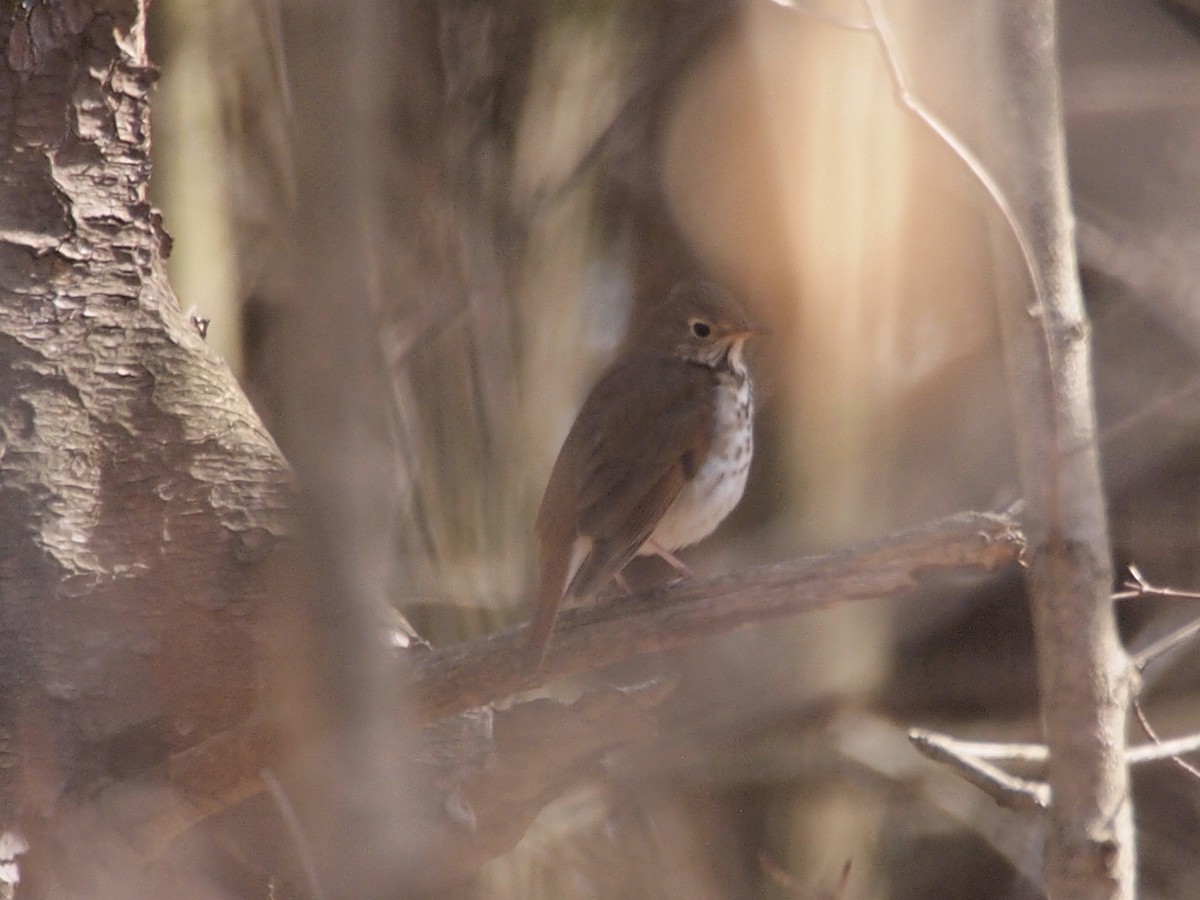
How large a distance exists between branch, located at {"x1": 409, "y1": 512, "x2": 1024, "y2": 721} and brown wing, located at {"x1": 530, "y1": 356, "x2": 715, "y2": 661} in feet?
0.64

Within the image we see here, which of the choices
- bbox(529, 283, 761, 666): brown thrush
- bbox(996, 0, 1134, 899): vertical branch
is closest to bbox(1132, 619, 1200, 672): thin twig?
bbox(996, 0, 1134, 899): vertical branch

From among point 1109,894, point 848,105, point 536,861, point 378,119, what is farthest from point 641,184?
point 378,119

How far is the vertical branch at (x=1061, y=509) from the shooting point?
6.13 feet

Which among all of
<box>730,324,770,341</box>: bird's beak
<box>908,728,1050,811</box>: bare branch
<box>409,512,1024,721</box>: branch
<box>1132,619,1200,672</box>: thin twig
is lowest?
<box>908,728,1050,811</box>: bare branch

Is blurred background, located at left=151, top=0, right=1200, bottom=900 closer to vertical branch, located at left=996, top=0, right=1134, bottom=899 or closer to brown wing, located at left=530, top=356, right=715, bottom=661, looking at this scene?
brown wing, located at left=530, top=356, right=715, bottom=661

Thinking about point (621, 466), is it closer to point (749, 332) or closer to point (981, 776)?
point (749, 332)

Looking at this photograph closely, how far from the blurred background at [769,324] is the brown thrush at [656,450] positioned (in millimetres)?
213

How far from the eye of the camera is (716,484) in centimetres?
285

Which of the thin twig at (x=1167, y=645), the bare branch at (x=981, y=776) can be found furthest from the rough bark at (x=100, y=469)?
the thin twig at (x=1167, y=645)

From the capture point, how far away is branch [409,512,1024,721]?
210 cm

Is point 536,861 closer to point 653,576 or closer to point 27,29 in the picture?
point 653,576

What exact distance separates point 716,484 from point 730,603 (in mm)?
685

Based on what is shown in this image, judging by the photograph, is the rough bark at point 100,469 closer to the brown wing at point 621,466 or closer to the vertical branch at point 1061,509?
the brown wing at point 621,466

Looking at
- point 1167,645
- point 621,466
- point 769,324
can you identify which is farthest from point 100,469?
point 769,324
